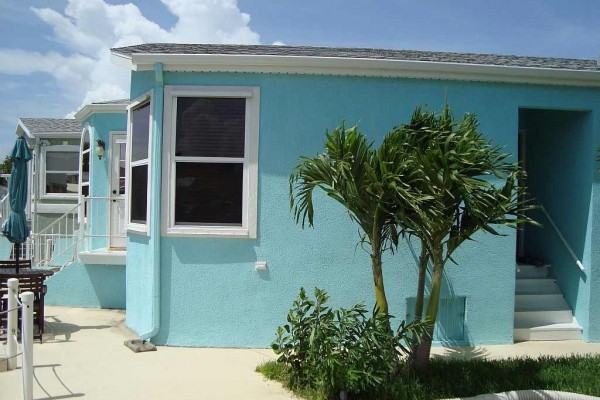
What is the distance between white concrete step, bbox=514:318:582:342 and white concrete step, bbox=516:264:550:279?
90cm

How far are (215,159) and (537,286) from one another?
16.5 feet

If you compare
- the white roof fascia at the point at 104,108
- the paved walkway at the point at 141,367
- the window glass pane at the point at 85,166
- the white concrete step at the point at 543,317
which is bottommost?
the paved walkway at the point at 141,367

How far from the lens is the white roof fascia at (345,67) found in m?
6.44

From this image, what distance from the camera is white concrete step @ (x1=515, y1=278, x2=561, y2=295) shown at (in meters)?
7.81

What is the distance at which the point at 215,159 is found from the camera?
6598 millimetres

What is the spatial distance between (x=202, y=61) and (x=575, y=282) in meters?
5.87

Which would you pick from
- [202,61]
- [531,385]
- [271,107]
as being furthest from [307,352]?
[202,61]

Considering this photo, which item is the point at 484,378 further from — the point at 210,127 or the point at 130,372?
the point at 210,127

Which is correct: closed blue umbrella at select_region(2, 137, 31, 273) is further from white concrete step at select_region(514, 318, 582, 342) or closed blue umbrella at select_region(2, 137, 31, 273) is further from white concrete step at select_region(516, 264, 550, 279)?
white concrete step at select_region(516, 264, 550, 279)

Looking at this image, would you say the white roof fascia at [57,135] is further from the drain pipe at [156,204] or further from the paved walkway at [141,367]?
the drain pipe at [156,204]

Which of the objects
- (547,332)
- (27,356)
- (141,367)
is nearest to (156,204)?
(141,367)

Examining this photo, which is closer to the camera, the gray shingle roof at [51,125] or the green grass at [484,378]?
the green grass at [484,378]

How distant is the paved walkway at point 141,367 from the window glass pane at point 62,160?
7738 millimetres

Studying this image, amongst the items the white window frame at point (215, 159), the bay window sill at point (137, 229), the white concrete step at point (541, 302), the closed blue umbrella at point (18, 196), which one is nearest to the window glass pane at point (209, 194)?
the white window frame at point (215, 159)
